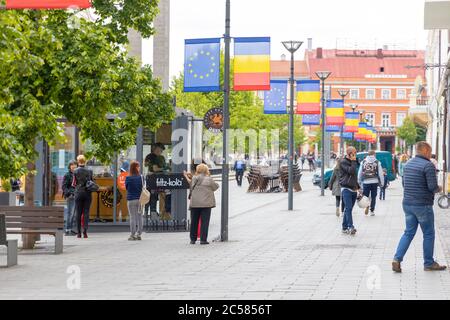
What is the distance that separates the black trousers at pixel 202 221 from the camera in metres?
19.1

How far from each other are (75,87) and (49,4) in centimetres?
693

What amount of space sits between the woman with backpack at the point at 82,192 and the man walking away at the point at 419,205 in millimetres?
8887

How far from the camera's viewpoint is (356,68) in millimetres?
148000

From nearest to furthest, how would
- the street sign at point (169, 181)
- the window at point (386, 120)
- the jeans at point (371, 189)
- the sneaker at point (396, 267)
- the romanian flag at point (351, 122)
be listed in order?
the sneaker at point (396, 267), the street sign at point (169, 181), the jeans at point (371, 189), the romanian flag at point (351, 122), the window at point (386, 120)

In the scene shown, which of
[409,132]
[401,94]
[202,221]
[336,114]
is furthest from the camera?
[401,94]

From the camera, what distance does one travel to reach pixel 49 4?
1074cm

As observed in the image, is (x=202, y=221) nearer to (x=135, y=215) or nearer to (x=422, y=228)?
(x=135, y=215)

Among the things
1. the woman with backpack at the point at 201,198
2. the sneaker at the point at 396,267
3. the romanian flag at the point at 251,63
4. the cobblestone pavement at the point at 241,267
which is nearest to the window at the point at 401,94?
the cobblestone pavement at the point at 241,267

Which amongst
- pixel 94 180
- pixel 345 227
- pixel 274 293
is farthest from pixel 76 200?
pixel 274 293

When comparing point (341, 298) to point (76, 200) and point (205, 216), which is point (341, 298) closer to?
point (205, 216)

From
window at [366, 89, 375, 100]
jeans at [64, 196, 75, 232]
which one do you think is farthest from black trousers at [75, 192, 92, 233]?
window at [366, 89, 375, 100]

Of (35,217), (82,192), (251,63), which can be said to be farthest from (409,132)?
(35,217)

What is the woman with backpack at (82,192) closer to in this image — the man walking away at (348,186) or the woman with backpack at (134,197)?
the woman with backpack at (134,197)
